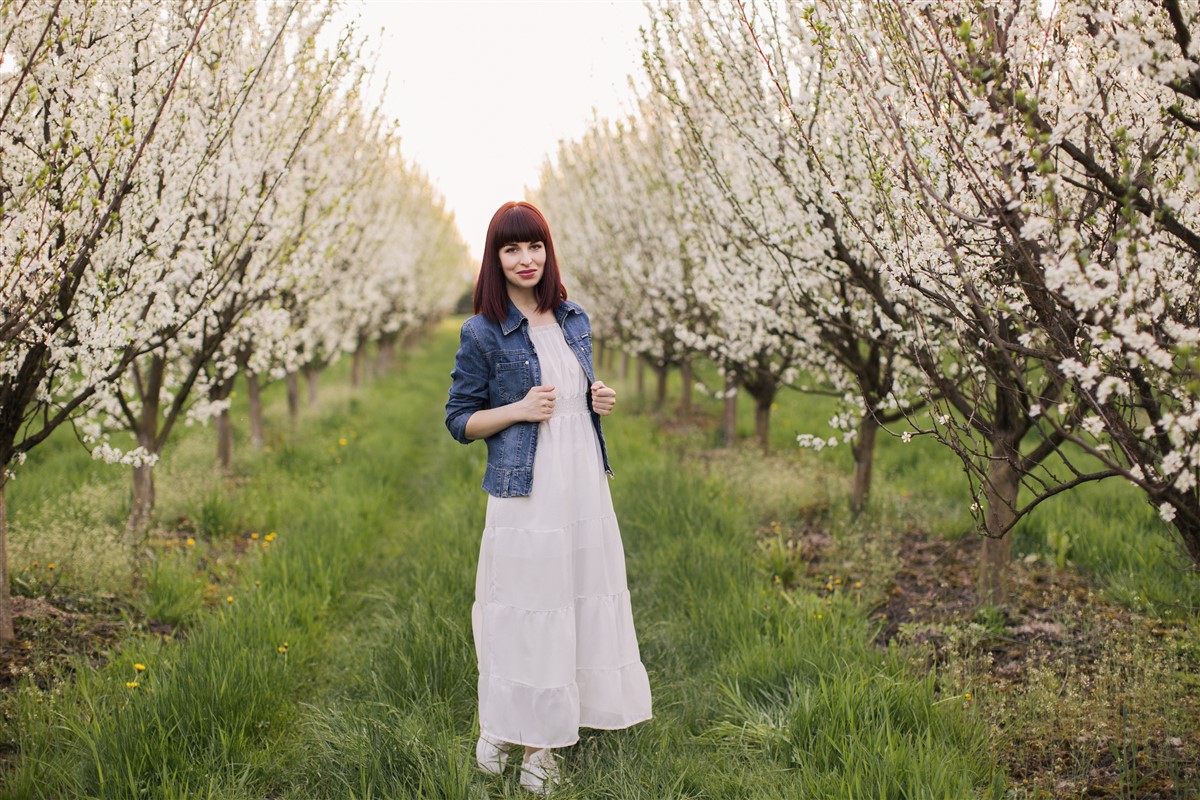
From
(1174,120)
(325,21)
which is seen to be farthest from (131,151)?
(1174,120)

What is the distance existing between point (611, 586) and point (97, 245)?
280 cm

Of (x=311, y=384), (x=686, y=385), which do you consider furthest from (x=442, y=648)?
(x=311, y=384)

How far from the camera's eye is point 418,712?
3.25 meters

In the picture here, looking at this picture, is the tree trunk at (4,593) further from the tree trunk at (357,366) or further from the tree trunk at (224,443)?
the tree trunk at (357,366)

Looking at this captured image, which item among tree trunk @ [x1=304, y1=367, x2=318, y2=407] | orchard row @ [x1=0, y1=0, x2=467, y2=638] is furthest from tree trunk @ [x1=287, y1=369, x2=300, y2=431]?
orchard row @ [x1=0, y1=0, x2=467, y2=638]

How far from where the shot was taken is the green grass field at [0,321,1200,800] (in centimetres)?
289

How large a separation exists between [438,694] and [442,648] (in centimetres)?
30

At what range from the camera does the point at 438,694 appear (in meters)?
3.47

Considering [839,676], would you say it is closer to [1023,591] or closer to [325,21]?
[1023,591]

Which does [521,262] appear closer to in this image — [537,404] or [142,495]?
[537,404]

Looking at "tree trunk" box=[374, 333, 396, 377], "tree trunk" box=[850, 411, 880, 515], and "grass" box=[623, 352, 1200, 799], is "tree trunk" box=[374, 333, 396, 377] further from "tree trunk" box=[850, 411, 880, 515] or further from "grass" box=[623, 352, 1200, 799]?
"tree trunk" box=[850, 411, 880, 515]

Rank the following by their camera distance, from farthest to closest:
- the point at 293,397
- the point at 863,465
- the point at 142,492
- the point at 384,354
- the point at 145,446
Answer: the point at 384,354 < the point at 293,397 < the point at 863,465 < the point at 142,492 < the point at 145,446

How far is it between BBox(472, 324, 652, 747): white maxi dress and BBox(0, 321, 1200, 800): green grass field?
20cm

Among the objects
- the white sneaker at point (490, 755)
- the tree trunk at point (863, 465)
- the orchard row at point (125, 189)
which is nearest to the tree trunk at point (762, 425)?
the tree trunk at point (863, 465)
